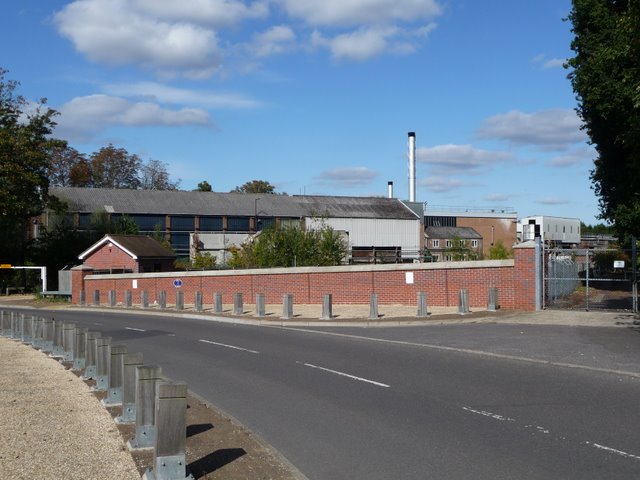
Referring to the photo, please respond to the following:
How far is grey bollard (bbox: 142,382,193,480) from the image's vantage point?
6.58 m

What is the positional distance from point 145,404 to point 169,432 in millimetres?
1411

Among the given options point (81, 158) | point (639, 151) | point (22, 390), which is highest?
point (81, 158)

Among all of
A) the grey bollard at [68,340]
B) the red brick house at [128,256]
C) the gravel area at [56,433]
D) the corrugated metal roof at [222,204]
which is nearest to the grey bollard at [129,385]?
the gravel area at [56,433]

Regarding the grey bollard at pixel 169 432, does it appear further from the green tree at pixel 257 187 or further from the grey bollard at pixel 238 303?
the green tree at pixel 257 187

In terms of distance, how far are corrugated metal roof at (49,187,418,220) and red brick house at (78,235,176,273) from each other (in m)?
25.7

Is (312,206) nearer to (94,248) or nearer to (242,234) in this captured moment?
(242,234)

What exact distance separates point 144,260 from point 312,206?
4232 centimetres

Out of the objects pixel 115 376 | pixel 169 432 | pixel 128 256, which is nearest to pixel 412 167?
pixel 128 256

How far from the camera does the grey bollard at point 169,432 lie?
658cm

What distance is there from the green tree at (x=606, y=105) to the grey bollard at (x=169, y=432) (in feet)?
74.2

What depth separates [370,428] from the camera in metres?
8.96

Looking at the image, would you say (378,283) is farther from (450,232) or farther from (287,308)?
(450,232)

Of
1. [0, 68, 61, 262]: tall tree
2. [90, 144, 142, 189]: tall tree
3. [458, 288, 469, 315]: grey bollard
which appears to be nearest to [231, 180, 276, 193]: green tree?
[90, 144, 142, 189]: tall tree

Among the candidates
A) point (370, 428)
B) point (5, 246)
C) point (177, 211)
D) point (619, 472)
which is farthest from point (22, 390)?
point (177, 211)
